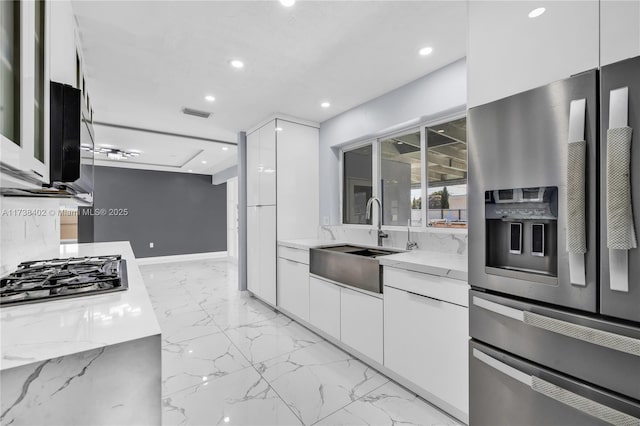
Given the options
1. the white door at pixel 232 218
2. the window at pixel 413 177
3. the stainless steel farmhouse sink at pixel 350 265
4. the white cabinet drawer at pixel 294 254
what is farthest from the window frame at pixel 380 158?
the white door at pixel 232 218

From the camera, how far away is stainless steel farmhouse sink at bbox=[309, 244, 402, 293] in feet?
7.11

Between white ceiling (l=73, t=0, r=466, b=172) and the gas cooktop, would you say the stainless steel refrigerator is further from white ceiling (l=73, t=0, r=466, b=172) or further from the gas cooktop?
the gas cooktop

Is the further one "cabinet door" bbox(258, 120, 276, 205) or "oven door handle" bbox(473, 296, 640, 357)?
"cabinet door" bbox(258, 120, 276, 205)

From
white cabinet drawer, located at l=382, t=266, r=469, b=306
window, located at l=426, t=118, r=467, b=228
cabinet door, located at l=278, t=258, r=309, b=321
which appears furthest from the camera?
cabinet door, located at l=278, t=258, r=309, b=321

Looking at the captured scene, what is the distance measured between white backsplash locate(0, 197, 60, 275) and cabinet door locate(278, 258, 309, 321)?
6.87 ft

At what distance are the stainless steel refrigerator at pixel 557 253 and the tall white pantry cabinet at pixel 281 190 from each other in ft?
7.89

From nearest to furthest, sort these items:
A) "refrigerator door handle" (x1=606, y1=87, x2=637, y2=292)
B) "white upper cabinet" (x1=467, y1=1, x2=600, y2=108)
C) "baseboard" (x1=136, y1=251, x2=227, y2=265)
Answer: "refrigerator door handle" (x1=606, y1=87, x2=637, y2=292) → "white upper cabinet" (x1=467, y1=1, x2=600, y2=108) → "baseboard" (x1=136, y1=251, x2=227, y2=265)

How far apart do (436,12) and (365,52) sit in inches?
21.6

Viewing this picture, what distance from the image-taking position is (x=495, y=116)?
1.27 m

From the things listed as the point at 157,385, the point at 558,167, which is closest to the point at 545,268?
the point at 558,167

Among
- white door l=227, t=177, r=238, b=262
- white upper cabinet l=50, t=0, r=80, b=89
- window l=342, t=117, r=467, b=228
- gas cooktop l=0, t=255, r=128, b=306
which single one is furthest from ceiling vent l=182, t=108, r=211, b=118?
white door l=227, t=177, r=238, b=262

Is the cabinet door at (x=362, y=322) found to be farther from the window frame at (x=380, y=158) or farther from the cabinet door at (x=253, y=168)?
the cabinet door at (x=253, y=168)

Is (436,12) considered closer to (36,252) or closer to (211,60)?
(211,60)

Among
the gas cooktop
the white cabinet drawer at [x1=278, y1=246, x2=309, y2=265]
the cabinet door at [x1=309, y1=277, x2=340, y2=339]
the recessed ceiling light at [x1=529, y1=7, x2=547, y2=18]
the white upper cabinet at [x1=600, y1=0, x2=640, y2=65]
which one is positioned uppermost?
the recessed ceiling light at [x1=529, y1=7, x2=547, y2=18]
